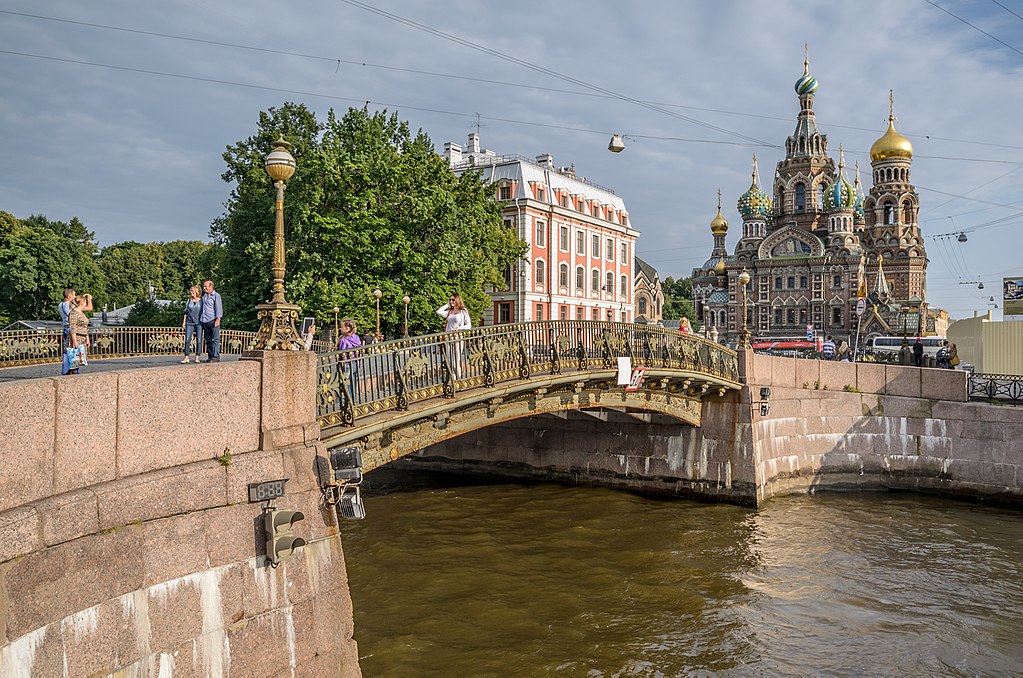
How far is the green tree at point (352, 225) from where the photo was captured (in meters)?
24.1

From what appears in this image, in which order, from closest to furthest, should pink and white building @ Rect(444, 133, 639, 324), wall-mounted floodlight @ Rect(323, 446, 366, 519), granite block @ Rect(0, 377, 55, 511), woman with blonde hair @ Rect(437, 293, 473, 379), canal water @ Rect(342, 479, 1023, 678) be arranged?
granite block @ Rect(0, 377, 55, 511) → wall-mounted floodlight @ Rect(323, 446, 366, 519) → canal water @ Rect(342, 479, 1023, 678) → woman with blonde hair @ Rect(437, 293, 473, 379) → pink and white building @ Rect(444, 133, 639, 324)

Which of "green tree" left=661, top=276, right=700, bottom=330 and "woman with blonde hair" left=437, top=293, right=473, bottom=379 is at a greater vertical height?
"green tree" left=661, top=276, right=700, bottom=330

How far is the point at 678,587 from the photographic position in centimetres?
1218

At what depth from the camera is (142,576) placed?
5562mm

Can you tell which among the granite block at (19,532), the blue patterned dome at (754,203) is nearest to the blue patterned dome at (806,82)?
the blue patterned dome at (754,203)

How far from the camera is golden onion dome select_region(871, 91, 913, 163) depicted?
81625 millimetres

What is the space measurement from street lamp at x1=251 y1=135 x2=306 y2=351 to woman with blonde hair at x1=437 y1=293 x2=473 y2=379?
3.21m

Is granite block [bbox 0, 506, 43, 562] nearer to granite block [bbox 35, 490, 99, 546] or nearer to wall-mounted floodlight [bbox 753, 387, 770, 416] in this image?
granite block [bbox 35, 490, 99, 546]

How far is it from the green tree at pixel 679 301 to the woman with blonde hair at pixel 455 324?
90.5 metres

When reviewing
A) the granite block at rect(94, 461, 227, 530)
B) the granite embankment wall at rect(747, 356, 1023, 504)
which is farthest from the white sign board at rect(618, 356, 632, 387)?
the granite block at rect(94, 461, 227, 530)

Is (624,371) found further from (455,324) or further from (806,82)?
(806,82)

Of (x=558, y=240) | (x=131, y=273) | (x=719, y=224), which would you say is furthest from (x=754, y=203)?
(x=131, y=273)

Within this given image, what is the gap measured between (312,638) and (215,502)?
1.61 m

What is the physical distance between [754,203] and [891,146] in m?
16.7
